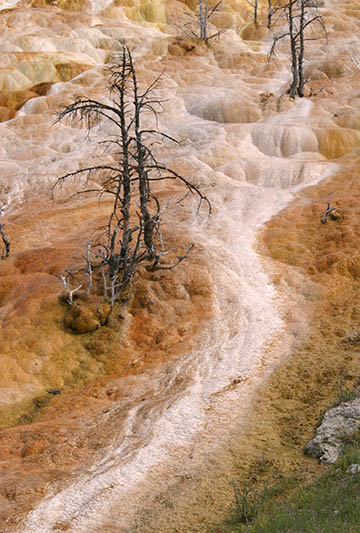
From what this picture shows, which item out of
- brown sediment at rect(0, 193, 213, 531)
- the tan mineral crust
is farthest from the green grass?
brown sediment at rect(0, 193, 213, 531)

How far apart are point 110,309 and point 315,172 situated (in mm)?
12498

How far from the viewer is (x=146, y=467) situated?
7.48 metres

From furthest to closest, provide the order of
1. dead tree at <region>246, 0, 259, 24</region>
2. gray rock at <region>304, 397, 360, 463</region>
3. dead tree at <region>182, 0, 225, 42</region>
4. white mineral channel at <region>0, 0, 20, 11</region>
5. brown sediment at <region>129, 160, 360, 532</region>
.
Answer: white mineral channel at <region>0, 0, 20, 11</region> → dead tree at <region>246, 0, 259, 24</region> → dead tree at <region>182, 0, 225, 42</region> → gray rock at <region>304, 397, 360, 463</region> → brown sediment at <region>129, 160, 360, 532</region>

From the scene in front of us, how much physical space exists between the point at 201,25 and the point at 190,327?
1371 inches

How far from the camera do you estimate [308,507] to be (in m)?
5.07

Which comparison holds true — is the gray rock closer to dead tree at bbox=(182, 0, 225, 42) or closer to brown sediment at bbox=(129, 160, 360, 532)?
brown sediment at bbox=(129, 160, 360, 532)

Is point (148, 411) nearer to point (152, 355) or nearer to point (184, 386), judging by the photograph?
point (184, 386)

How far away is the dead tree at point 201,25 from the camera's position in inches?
1578

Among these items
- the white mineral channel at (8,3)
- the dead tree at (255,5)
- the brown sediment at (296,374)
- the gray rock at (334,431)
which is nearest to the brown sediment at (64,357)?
the brown sediment at (296,374)

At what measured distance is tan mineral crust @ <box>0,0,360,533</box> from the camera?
23.5ft

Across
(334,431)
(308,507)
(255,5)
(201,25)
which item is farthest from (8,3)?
(308,507)

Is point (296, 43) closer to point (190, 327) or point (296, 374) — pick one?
point (190, 327)

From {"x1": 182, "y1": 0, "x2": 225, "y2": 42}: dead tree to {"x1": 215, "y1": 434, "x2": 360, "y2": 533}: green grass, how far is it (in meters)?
37.8

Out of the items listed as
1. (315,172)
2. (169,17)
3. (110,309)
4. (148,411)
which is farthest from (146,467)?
(169,17)
